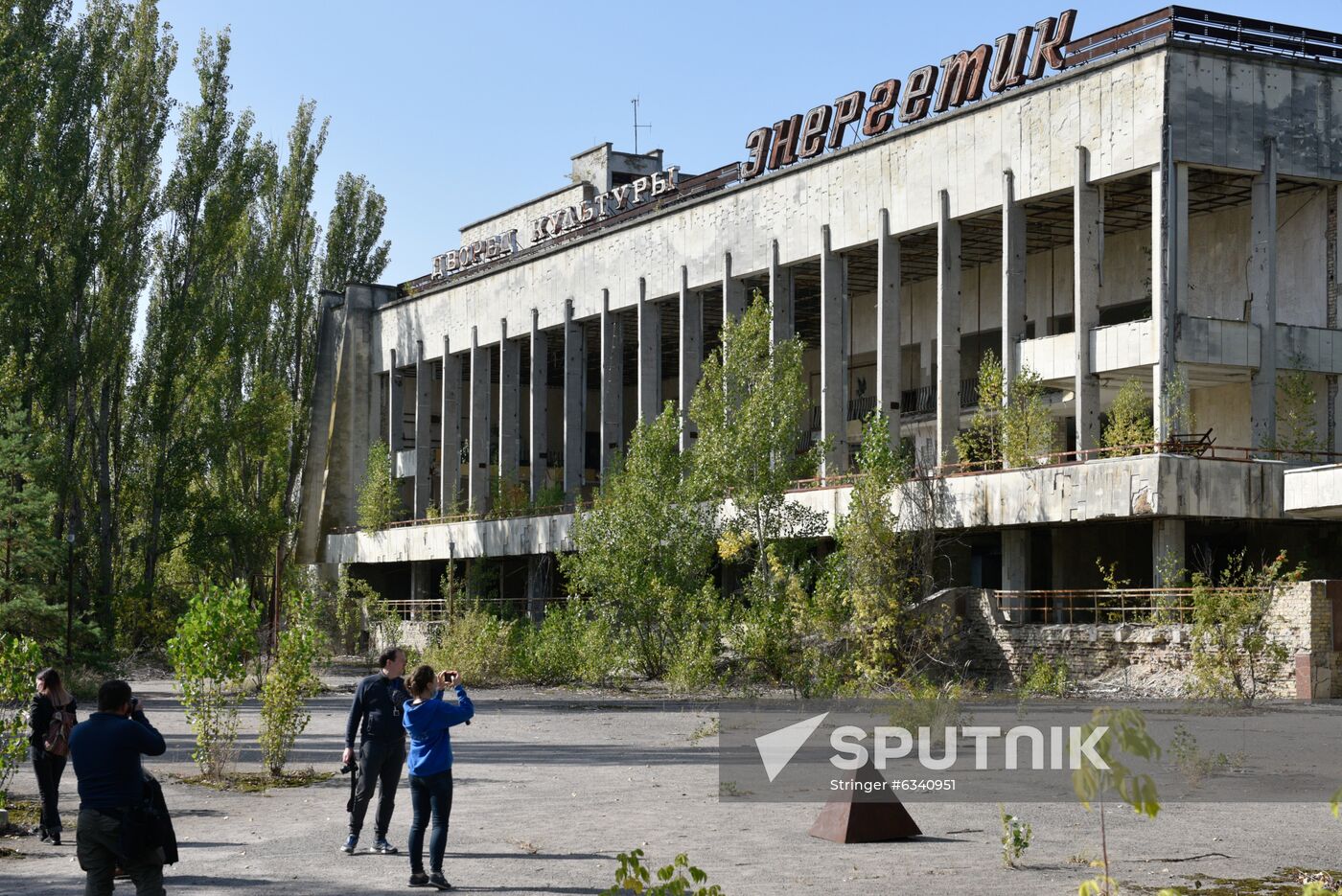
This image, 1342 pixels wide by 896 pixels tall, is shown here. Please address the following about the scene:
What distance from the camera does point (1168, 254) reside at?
104ft

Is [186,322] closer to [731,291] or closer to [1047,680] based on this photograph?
[731,291]

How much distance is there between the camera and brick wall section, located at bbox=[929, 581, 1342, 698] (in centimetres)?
2502

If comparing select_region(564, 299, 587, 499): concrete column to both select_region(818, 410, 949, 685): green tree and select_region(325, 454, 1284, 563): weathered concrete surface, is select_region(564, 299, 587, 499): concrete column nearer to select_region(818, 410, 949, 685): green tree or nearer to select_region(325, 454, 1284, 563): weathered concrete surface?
select_region(325, 454, 1284, 563): weathered concrete surface

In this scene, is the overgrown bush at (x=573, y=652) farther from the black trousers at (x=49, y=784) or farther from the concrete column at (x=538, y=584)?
the black trousers at (x=49, y=784)

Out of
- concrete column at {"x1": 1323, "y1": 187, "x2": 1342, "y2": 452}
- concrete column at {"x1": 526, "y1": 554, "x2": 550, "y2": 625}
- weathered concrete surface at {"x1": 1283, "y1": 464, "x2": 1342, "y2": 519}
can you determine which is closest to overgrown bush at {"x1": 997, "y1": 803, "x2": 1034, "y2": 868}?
weathered concrete surface at {"x1": 1283, "y1": 464, "x2": 1342, "y2": 519}

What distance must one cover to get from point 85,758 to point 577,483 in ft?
138

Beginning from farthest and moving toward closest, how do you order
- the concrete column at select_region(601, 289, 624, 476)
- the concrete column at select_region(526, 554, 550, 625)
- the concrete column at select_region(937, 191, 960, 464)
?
1. the concrete column at select_region(526, 554, 550, 625)
2. the concrete column at select_region(601, 289, 624, 476)
3. the concrete column at select_region(937, 191, 960, 464)

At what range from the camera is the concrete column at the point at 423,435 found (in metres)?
59.2

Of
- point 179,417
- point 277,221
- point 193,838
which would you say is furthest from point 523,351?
point 193,838

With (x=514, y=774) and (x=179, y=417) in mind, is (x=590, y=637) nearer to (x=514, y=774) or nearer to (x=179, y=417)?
(x=514, y=774)

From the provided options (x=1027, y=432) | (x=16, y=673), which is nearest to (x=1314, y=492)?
(x=1027, y=432)

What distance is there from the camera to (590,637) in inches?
1276

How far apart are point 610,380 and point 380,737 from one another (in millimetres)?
39280

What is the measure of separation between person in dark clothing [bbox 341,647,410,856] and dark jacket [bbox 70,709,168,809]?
9.32ft
